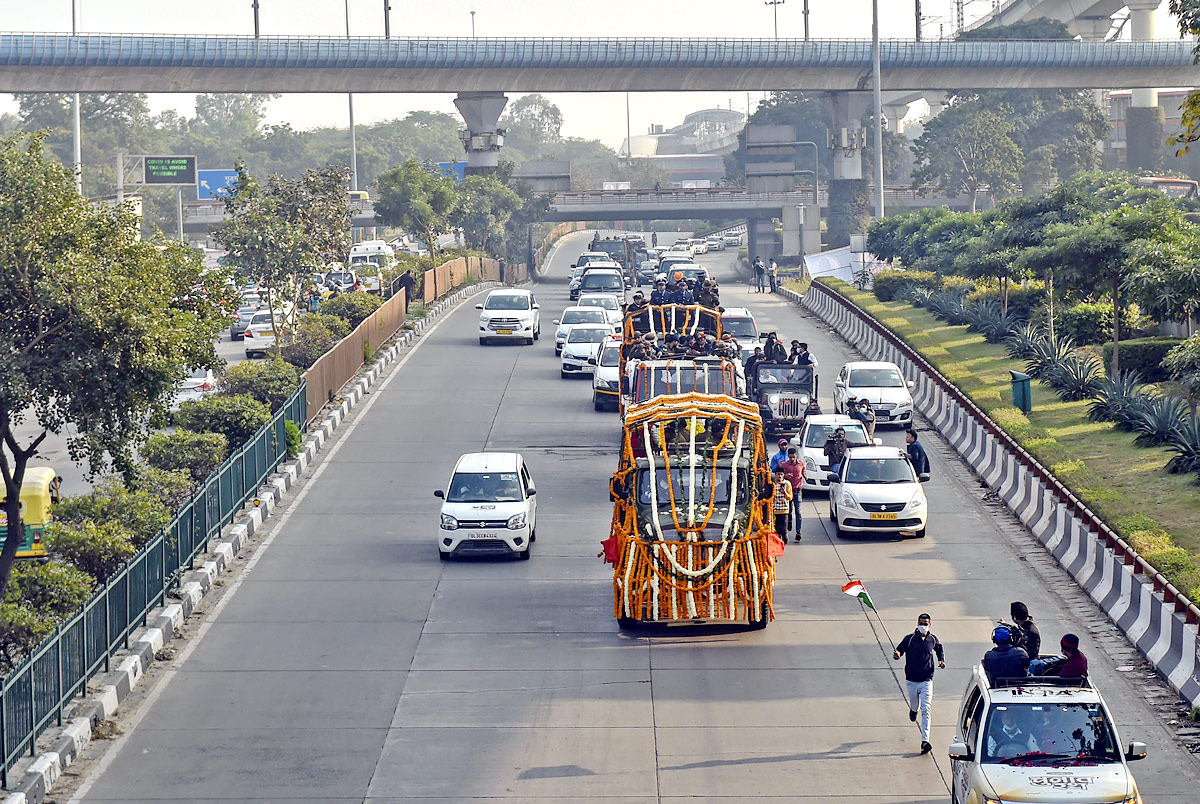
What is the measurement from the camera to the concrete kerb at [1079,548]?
58.3 feet

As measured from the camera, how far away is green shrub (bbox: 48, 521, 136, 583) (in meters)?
21.3

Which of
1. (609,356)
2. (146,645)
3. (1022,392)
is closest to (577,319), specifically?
(609,356)

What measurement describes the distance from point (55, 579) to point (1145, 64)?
269 ft

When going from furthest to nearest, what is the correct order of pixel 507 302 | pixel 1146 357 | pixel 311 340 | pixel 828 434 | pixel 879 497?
pixel 507 302 < pixel 311 340 < pixel 1146 357 < pixel 828 434 < pixel 879 497

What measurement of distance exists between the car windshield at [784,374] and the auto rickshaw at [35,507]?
15.1 m

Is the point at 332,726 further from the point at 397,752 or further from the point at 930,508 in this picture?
the point at 930,508

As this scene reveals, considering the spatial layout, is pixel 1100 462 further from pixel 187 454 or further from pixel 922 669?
pixel 187 454

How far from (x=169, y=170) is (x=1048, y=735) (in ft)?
326

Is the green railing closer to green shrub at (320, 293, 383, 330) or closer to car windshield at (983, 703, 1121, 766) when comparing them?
car windshield at (983, 703, 1121, 766)

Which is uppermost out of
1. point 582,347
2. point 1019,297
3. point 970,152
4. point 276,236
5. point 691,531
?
point 970,152

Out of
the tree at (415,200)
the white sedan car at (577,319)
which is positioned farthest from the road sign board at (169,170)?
the white sedan car at (577,319)

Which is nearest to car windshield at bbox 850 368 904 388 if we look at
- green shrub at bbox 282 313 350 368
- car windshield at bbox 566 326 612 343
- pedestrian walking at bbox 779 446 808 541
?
car windshield at bbox 566 326 612 343

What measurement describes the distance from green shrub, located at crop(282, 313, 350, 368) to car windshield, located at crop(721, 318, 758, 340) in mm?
10938

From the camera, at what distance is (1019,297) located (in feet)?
169
